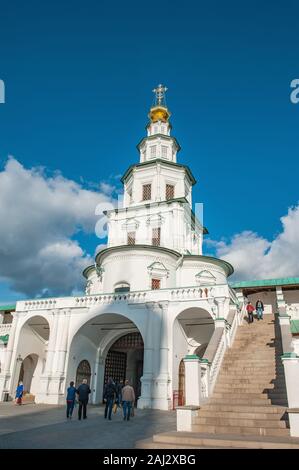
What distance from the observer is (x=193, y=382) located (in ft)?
33.3

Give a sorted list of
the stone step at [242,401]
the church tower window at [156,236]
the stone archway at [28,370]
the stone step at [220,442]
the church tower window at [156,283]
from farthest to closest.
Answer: the church tower window at [156,236]
the stone archway at [28,370]
the church tower window at [156,283]
the stone step at [242,401]
the stone step at [220,442]

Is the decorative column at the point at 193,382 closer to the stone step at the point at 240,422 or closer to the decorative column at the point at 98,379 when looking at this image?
the stone step at the point at 240,422

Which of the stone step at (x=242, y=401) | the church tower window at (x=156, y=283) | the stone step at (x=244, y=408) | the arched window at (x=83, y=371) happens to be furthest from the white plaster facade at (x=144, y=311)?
the stone step at (x=244, y=408)

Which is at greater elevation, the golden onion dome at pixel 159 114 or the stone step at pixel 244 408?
the golden onion dome at pixel 159 114

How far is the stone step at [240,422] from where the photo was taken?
29.0 feet

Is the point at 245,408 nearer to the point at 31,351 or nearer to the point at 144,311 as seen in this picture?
the point at 144,311

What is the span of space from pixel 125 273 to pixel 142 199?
9179 mm

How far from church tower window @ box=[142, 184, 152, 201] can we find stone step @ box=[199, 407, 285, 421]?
23405 millimetres

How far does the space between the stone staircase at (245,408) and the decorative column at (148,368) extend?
4.94 meters

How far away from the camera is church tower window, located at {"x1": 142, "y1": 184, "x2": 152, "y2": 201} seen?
32.0 meters

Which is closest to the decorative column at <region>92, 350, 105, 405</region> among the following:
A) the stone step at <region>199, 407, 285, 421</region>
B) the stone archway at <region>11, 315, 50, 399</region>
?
the stone archway at <region>11, 315, 50, 399</region>

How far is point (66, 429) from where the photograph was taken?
35.3 feet

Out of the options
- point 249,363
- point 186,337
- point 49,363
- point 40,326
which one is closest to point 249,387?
point 249,363
